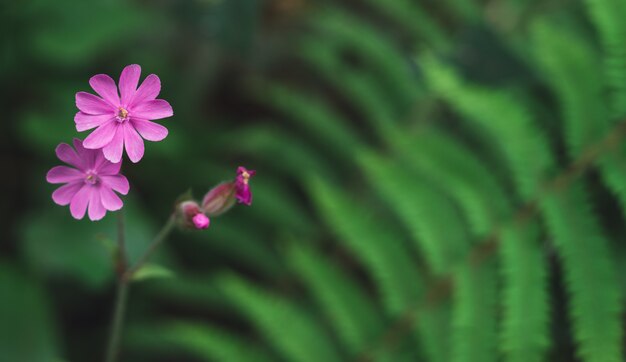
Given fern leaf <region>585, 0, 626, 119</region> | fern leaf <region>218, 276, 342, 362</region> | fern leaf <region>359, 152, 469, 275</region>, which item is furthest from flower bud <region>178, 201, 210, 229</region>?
fern leaf <region>585, 0, 626, 119</region>

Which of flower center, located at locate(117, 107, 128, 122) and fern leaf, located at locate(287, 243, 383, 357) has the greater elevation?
fern leaf, located at locate(287, 243, 383, 357)

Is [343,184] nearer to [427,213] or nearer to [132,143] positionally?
[427,213]

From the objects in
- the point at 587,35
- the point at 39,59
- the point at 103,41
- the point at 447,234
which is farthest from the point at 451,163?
the point at 39,59

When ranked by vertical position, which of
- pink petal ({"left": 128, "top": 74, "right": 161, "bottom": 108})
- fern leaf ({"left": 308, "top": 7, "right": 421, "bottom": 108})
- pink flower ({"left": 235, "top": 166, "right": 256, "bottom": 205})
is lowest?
pink flower ({"left": 235, "top": 166, "right": 256, "bottom": 205})

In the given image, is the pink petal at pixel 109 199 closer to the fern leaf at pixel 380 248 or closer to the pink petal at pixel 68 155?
the pink petal at pixel 68 155

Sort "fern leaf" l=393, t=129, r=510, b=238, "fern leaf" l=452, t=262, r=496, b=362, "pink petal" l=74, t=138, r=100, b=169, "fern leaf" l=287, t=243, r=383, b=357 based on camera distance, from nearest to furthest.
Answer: "pink petal" l=74, t=138, r=100, b=169 < "fern leaf" l=452, t=262, r=496, b=362 < "fern leaf" l=393, t=129, r=510, b=238 < "fern leaf" l=287, t=243, r=383, b=357

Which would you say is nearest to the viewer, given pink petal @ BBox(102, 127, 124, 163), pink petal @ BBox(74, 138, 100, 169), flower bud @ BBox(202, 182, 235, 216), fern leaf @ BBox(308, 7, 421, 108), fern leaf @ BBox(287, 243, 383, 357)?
pink petal @ BBox(102, 127, 124, 163)

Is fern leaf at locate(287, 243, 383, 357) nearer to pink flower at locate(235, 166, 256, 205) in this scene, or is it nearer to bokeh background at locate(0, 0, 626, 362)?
bokeh background at locate(0, 0, 626, 362)
